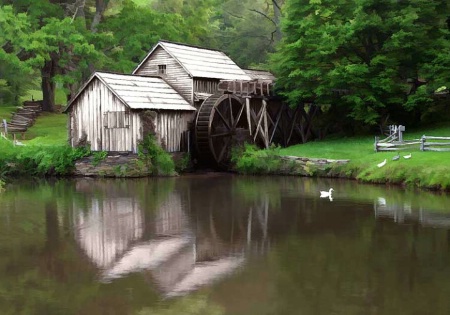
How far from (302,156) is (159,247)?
684 inches

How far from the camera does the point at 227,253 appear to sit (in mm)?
12523

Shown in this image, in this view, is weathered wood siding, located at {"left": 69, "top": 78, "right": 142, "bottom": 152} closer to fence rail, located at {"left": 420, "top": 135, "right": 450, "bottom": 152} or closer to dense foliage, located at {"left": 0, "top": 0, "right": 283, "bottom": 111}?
dense foliage, located at {"left": 0, "top": 0, "right": 283, "bottom": 111}

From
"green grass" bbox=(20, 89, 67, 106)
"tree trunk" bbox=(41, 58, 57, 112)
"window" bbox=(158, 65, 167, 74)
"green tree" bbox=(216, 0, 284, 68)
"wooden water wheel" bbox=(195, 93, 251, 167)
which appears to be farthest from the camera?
"green grass" bbox=(20, 89, 67, 106)

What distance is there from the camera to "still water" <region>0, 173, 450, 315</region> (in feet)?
30.2

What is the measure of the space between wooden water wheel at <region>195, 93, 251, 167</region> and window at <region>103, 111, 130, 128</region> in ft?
12.5

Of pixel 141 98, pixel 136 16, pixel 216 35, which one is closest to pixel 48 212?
pixel 141 98

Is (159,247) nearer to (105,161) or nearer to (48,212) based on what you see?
(48,212)

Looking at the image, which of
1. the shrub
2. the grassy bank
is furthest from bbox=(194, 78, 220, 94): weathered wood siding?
the shrub

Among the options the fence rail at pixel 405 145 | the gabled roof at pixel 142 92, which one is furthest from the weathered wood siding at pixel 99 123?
the fence rail at pixel 405 145

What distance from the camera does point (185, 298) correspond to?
369 inches

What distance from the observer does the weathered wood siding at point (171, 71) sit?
33.7 meters

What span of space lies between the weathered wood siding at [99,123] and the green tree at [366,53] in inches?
397

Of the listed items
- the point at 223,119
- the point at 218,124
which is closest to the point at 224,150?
the point at 223,119

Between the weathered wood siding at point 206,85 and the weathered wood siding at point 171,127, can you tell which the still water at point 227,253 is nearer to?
the weathered wood siding at point 171,127
